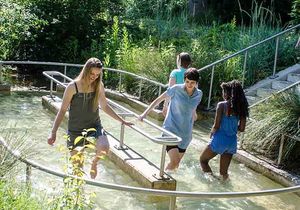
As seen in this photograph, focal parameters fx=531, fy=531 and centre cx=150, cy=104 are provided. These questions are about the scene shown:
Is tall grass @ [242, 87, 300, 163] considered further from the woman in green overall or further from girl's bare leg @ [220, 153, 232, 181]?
the woman in green overall

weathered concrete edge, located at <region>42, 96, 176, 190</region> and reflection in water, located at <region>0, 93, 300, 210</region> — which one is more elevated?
weathered concrete edge, located at <region>42, 96, 176, 190</region>

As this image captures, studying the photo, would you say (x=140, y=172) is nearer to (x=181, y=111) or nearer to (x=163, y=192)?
(x=181, y=111)

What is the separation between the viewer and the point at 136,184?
23.7 feet

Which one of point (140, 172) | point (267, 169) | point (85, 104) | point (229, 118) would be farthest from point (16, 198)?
point (267, 169)

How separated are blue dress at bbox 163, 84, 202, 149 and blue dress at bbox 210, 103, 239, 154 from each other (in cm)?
43

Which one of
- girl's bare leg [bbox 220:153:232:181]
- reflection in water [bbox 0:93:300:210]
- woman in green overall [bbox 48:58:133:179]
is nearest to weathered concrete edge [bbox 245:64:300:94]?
reflection in water [bbox 0:93:300:210]

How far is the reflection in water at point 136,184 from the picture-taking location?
6703 mm

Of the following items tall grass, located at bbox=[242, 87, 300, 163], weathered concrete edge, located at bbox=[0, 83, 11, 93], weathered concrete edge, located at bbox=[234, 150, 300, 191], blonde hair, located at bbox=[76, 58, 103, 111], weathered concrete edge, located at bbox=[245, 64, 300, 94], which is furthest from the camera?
weathered concrete edge, located at bbox=[0, 83, 11, 93]

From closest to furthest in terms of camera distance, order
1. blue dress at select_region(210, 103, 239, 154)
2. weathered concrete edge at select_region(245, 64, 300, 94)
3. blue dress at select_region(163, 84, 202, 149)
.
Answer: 1. blue dress at select_region(163, 84, 202, 149)
2. blue dress at select_region(210, 103, 239, 154)
3. weathered concrete edge at select_region(245, 64, 300, 94)

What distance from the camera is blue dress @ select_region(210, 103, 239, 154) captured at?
23.5 feet

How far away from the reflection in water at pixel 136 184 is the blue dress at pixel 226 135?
640 millimetres

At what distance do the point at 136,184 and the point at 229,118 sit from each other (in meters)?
1.54

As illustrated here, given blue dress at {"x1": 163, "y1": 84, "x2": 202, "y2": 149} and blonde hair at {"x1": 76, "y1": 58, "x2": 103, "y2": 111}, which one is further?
blue dress at {"x1": 163, "y1": 84, "x2": 202, "y2": 149}

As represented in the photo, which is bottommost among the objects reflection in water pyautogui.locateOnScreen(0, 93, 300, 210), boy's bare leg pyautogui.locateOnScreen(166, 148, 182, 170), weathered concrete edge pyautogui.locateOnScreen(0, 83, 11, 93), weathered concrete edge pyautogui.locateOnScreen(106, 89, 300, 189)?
reflection in water pyautogui.locateOnScreen(0, 93, 300, 210)
